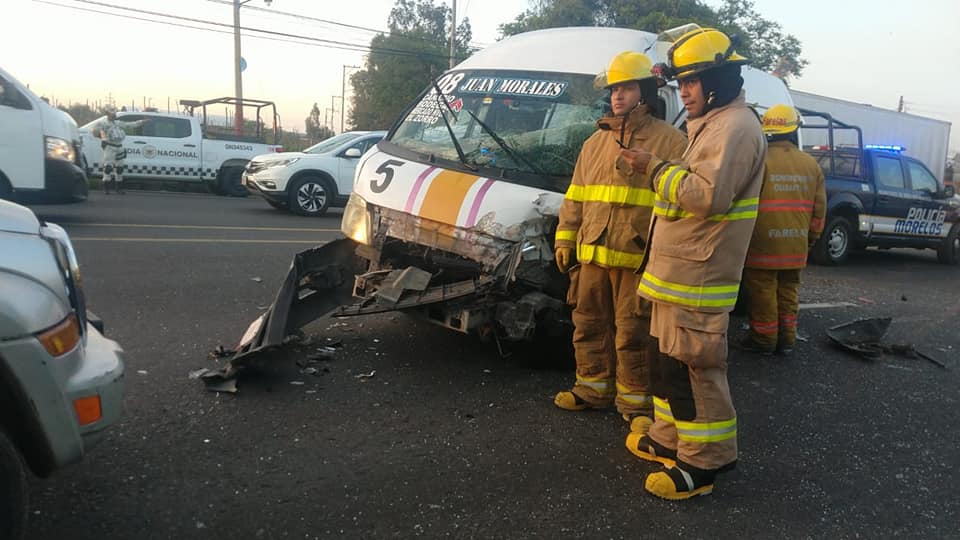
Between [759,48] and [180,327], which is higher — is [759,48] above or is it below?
above

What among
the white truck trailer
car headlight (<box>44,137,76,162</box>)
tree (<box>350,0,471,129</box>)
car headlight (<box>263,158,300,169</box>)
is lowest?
car headlight (<box>263,158,300,169</box>)

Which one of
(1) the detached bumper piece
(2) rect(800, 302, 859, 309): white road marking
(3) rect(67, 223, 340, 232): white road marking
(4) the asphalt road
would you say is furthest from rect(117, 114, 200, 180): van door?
(2) rect(800, 302, 859, 309): white road marking

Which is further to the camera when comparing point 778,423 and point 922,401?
point 922,401

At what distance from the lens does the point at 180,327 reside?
5.20 meters

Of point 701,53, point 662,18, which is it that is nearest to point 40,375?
point 701,53

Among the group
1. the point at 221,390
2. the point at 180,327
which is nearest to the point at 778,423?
the point at 221,390

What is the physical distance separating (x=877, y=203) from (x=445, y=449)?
969 centimetres

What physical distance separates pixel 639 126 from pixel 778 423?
6.38ft

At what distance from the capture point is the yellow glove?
3945mm

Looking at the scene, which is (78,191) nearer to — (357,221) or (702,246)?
(357,221)

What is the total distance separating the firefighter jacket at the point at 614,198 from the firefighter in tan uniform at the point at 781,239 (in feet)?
6.65

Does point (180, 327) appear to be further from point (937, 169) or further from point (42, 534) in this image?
point (937, 169)

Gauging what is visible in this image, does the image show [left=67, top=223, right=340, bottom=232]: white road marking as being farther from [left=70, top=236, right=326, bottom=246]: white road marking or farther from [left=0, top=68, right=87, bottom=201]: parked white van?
[left=70, top=236, right=326, bottom=246]: white road marking

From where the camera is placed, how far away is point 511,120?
4836 mm
